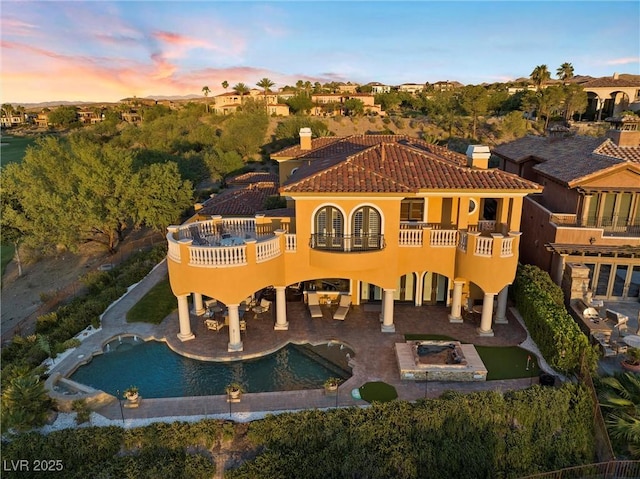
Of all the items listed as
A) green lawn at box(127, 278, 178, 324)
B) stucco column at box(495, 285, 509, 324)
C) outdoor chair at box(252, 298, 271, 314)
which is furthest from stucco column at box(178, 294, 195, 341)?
stucco column at box(495, 285, 509, 324)

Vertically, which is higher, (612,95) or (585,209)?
(612,95)

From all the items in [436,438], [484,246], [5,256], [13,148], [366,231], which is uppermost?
[366,231]

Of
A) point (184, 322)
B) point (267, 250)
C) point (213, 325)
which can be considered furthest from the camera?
point (213, 325)

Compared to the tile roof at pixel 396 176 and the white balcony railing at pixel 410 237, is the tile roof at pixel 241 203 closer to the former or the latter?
the tile roof at pixel 396 176

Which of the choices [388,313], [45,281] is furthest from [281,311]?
[45,281]

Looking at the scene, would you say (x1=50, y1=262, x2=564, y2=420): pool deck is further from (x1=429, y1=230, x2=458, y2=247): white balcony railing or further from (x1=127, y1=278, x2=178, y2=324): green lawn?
(x1=429, y1=230, x2=458, y2=247): white balcony railing

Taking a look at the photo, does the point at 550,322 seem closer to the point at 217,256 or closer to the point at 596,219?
the point at 596,219

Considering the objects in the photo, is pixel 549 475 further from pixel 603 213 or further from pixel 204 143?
pixel 204 143
